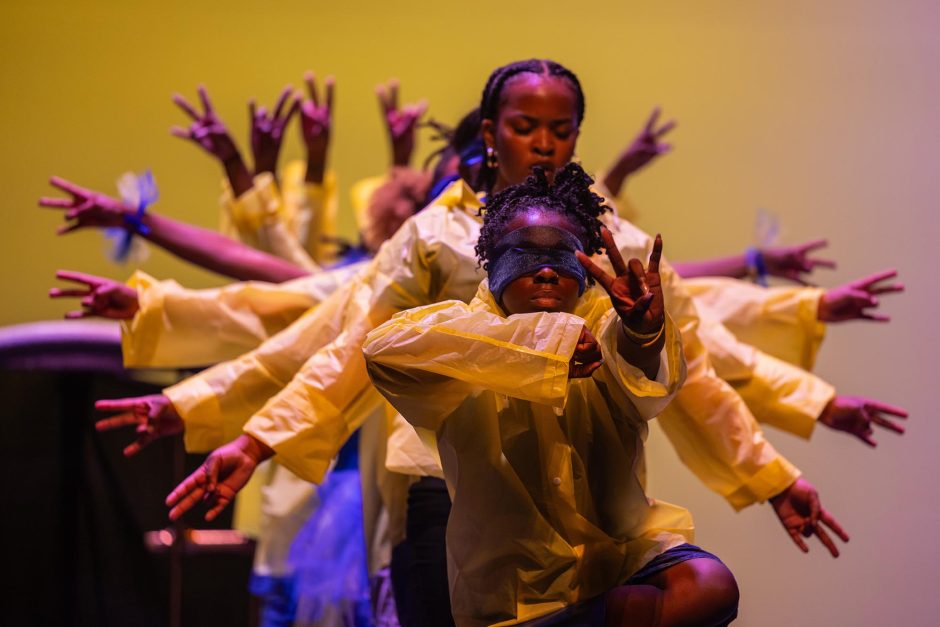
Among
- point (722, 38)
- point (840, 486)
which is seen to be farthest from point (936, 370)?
point (722, 38)

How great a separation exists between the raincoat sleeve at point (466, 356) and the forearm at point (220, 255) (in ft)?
4.02

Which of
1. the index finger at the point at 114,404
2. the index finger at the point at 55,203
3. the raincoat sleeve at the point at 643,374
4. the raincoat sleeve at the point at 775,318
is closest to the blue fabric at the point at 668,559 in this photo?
the raincoat sleeve at the point at 643,374

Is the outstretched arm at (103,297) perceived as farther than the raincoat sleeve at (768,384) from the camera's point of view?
Yes

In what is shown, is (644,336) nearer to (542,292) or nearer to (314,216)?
(542,292)

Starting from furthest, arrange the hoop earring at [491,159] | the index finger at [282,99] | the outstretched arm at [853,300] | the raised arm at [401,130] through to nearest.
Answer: the raised arm at [401,130]
the index finger at [282,99]
the outstretched arm at [853,300]
the hoop earring at [491,159]

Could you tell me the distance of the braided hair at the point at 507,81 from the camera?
2.05 meters

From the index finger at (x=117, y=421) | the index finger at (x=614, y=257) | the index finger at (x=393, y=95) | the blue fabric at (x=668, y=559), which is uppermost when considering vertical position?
the index finger at (x=393, y=95)

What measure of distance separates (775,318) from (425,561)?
3.35 feet

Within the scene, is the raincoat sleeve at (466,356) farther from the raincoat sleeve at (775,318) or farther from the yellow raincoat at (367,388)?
the raincoat sleeve at (775,318)

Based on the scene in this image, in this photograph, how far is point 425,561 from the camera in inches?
77.4

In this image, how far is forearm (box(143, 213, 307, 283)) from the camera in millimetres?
2783

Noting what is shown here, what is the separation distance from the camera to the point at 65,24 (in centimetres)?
378

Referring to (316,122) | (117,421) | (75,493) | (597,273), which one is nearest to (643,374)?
(597,273)

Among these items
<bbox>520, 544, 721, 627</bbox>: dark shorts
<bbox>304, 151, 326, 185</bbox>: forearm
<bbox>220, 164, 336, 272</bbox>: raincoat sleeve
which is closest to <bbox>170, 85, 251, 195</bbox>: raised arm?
<bbox>220, 164, 336, 272</bbox>: raincoat sleeve
